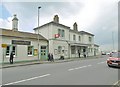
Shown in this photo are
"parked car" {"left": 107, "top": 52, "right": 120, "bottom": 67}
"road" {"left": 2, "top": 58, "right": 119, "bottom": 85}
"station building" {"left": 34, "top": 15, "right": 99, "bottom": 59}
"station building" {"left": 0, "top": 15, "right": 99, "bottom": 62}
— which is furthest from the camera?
"station building" {"left": 34, "top": 15, "right": 99, "bottom": 59}

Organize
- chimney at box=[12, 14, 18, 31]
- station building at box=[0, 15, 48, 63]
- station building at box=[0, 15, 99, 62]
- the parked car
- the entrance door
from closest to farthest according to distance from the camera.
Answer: the parked car, station building at box=[0, 15, 48, 63], station building at box=[0, 15, 99, 62], the entrance door, chimney at box=[12, 14, 18, 31]

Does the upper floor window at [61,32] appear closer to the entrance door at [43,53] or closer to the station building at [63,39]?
the station building at [63,39]

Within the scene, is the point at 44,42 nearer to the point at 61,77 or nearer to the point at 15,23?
the point at 15,23

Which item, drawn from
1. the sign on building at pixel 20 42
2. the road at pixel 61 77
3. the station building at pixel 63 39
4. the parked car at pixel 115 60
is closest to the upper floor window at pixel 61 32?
the station building at pixel 63 39

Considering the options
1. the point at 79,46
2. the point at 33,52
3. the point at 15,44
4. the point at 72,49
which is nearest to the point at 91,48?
the point at 79,46

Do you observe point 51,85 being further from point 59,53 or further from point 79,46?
point 79,46

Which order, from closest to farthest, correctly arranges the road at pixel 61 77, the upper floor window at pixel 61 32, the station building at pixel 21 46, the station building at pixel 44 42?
the road at pixel 61 77 → the station building at pixel 21 46 → the station building at pixel 44 42 → the upper floor window at pixel 61 32

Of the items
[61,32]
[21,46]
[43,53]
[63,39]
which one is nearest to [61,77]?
[21,46]

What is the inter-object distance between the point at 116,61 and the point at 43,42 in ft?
64.6

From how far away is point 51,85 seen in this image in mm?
8156

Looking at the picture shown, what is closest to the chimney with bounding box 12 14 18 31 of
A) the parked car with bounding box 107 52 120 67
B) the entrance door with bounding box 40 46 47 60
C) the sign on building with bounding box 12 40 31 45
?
the sign on building with bounding box 12 40 31 45

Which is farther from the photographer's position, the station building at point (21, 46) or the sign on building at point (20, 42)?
the sign on building at point (20, 42)

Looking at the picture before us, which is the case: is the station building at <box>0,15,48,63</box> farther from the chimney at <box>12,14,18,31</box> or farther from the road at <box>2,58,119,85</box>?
the road at <box>2,58,119,85</box>

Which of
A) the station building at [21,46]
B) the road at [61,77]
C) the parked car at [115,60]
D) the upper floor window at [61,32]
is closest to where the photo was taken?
the road at [61,77]
